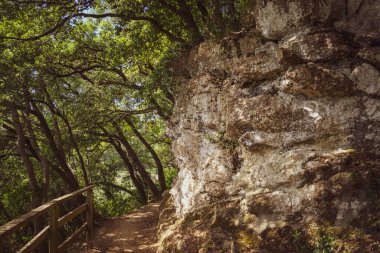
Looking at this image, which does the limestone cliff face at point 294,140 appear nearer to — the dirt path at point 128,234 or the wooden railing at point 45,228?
the dirt path at point 128,234

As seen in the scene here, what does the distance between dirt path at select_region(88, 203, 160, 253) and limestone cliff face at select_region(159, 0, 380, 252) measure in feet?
4.83

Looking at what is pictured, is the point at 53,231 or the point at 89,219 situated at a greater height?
the point at 53,231

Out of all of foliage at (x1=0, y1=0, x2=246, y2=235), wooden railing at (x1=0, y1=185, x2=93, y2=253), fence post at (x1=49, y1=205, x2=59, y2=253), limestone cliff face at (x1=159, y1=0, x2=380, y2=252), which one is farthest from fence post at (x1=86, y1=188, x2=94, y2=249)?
foliage at (x1=0, y1=0, x2=246, y2=235)

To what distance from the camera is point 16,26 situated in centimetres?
958

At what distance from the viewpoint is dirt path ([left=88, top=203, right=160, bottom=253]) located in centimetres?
781

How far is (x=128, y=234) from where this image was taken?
9.37 m

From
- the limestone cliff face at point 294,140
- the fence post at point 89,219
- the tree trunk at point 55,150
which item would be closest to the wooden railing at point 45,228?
the fence post at point 89,219

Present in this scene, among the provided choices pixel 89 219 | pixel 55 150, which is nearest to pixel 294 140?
pixel 89 219

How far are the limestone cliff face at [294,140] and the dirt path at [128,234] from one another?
1472 mm

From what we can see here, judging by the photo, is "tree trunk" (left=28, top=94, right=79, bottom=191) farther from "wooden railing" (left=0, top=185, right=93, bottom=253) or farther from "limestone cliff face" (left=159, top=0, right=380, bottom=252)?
"limestone cliff face" (left=159, top=0, right=380, bottom=252)

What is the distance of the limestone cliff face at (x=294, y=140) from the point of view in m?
5.05

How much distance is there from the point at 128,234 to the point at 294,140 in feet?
19.2

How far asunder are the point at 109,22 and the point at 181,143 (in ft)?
20.9

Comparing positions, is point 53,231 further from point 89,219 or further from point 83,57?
point 83,57
